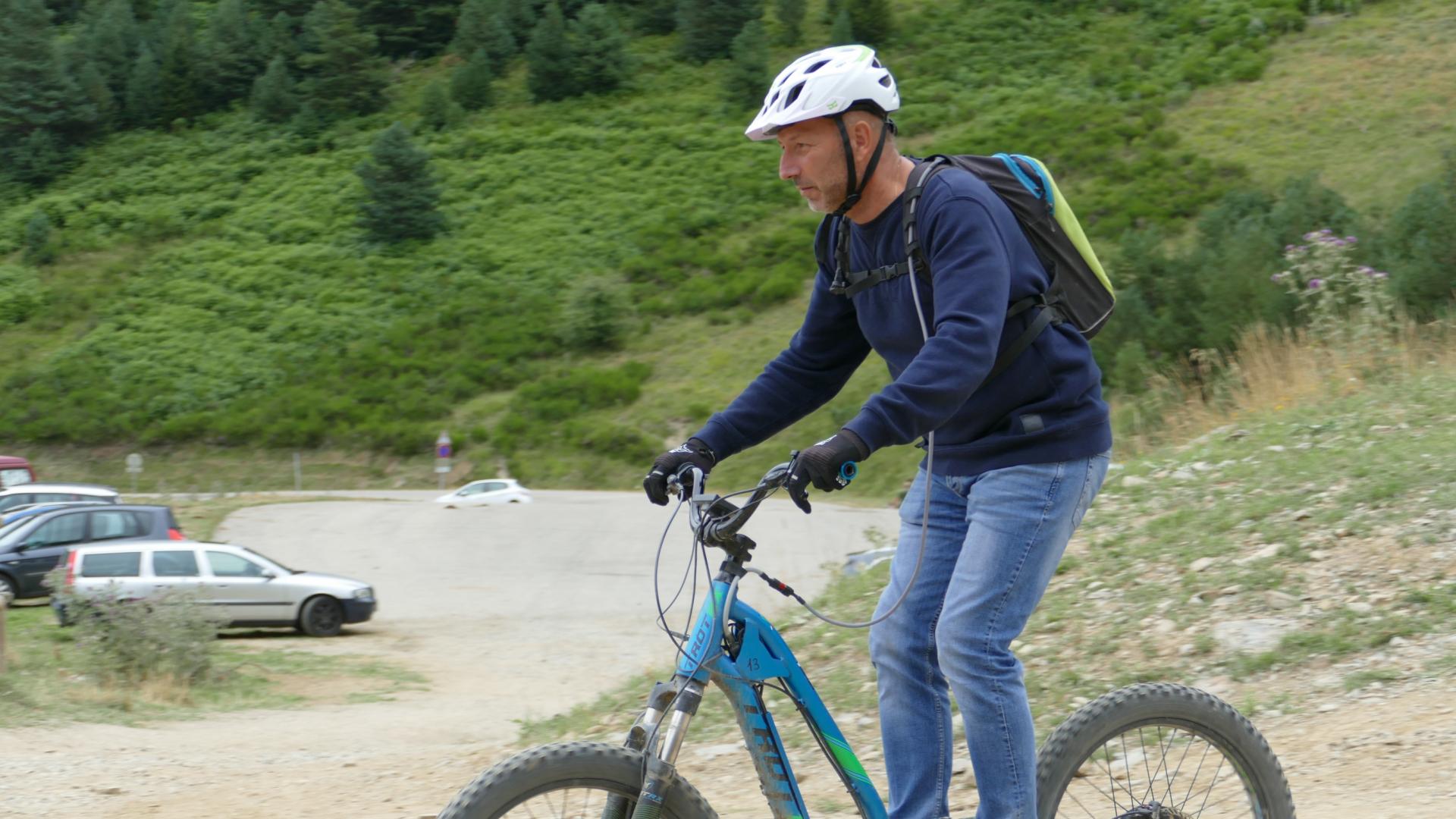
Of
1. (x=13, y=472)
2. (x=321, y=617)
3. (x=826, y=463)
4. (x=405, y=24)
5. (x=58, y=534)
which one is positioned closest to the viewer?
(x=826, y=463)

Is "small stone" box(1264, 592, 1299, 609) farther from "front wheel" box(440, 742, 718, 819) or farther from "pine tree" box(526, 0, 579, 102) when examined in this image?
"pine tree" box(526, 0, 579, 102)

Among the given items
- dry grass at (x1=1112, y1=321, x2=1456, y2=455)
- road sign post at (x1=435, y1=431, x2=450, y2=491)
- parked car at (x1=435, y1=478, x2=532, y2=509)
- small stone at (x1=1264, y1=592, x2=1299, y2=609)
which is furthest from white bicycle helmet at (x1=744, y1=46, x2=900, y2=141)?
road sign post at (x1=435, y1=431, x2=450, y2=491)

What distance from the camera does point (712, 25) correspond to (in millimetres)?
76625

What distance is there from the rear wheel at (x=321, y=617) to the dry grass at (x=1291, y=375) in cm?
950

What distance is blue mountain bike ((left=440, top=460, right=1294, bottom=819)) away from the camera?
285 cm

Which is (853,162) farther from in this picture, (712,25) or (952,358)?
(712,25)

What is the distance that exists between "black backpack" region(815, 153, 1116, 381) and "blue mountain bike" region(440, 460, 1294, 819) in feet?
1.86

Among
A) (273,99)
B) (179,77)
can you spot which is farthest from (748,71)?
(179,77)

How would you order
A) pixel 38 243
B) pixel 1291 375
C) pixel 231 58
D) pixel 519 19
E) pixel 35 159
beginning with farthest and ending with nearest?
pixel 519 19
pixel 231 58
pixel 35 159
pixel 38 243
pixel 1291 375

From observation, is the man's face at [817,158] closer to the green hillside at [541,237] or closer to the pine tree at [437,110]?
the green hillside at [541,237]

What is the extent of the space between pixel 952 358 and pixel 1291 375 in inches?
378

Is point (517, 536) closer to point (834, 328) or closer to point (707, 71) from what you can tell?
point (834, 328)

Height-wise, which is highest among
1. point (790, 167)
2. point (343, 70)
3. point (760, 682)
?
point (790, 167)

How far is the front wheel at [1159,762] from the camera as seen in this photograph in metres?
3.35
